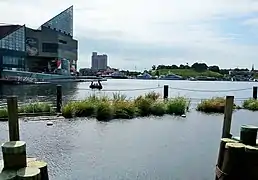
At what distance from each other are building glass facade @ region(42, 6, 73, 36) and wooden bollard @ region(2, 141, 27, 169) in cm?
10056

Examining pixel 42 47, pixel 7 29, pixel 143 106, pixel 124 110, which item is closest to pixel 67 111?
pixel 124 110

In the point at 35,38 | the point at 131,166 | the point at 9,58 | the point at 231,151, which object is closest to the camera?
the point at 231,151

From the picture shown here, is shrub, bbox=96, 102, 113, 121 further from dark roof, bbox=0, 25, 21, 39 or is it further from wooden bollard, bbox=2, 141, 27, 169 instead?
dark roof, bbox=0, 25, 21, 39

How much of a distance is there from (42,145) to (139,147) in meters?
3.20

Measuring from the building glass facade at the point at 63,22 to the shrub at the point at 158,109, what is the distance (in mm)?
88422

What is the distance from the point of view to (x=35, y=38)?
3723 inches

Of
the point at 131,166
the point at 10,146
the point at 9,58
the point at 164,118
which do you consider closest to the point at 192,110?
the point at 164,118

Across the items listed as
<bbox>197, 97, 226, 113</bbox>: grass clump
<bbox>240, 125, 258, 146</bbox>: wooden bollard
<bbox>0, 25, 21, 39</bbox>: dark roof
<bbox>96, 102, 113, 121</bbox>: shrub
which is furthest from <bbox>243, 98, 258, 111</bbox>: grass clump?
<bbox>0, 25, 21, 39</bbox>: dark roof

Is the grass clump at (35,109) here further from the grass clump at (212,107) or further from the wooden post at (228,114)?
the wooden post at (228,114)

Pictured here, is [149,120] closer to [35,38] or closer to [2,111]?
[2,111]

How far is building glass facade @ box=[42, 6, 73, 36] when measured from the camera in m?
108

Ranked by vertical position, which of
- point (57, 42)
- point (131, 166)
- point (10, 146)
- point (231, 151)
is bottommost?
point (131, 166)

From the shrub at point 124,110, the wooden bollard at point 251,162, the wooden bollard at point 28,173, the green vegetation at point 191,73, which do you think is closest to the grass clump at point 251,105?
the shrub at point 124,110

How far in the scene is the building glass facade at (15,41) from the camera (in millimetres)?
79000
